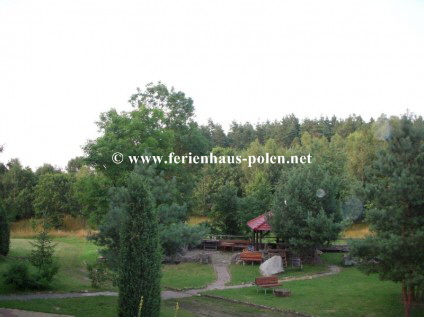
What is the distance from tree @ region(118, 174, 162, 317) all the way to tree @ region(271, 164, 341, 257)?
50.7 ft

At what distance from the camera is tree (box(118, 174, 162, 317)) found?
1256 cm

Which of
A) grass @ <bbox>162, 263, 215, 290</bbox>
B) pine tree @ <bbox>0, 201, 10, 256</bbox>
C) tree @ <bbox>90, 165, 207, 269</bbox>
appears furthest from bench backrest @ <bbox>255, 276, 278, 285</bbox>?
pine tree @ <bbox>0, 201, 10, 256</bbox>

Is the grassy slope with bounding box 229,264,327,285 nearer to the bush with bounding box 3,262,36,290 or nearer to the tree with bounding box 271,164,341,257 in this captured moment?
the tree with bounding box 271,164,341,257

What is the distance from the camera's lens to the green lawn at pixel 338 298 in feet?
54.8

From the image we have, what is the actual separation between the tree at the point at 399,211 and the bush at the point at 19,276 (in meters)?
12.9

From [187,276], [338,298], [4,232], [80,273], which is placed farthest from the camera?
→ [187,276]

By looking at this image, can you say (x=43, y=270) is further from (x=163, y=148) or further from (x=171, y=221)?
(x=163, y=148)

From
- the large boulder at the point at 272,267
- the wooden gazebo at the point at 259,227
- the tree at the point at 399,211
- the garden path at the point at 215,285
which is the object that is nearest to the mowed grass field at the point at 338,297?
the garden path at the point at 215,285

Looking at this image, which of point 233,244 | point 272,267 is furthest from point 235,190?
point 272,267

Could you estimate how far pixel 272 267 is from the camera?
998 inches

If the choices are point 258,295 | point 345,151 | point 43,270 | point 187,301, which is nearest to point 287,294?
point 258,295

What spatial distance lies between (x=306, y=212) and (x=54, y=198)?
33.3m

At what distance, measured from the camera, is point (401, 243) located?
47.8 ft

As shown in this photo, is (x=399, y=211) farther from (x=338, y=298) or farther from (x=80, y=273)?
(x=80, y=273)
